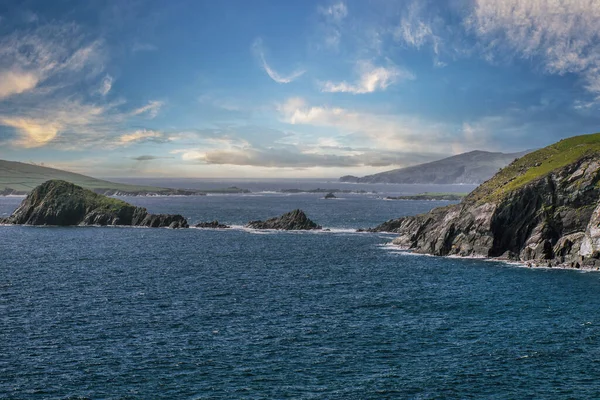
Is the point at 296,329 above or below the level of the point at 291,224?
below

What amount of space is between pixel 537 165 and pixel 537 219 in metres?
29.5

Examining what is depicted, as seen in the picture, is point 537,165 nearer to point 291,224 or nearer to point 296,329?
point 291,224

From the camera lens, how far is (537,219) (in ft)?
393

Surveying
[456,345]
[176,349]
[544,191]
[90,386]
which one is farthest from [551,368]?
[544,191]

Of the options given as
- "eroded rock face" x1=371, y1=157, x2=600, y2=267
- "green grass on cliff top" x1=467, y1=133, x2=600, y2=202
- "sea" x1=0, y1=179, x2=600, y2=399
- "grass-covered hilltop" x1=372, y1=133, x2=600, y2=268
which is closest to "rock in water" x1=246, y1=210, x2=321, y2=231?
"grass-covered hilltop" x1=372, y1=133, x2=600, y2=268

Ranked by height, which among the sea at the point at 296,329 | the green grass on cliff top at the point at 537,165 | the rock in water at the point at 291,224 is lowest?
the sea at the point at 296,329

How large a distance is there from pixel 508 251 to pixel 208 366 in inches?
3353

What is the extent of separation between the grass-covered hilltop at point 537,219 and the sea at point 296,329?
8836 mm

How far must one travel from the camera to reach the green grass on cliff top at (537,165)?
129625mm

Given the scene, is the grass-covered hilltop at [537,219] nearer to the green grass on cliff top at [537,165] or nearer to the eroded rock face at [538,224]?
the eroded rock face at [538,224]

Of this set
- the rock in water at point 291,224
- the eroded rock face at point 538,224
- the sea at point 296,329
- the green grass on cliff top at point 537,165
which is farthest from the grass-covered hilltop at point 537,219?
the rock in water at point 291,224

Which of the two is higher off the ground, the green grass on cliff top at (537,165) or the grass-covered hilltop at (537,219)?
the green grass on cliff top at (537,165)

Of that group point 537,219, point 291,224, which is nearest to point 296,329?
point 537,219

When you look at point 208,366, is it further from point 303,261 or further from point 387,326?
point 303,261
